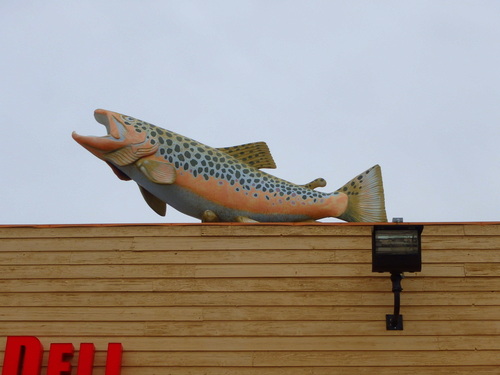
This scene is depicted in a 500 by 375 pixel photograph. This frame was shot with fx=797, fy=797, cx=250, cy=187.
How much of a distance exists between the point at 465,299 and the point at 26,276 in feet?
12.6

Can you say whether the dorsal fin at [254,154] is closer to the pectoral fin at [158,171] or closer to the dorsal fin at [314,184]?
the dorsal fin at [314,184]

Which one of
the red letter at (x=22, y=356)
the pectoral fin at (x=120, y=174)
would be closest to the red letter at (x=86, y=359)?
the red letter at (x=22, y=356)

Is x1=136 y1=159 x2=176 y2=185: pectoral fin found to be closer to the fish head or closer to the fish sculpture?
the fish sculpture

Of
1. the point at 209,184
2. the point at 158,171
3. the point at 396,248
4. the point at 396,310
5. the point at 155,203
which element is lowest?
the point at 396,310

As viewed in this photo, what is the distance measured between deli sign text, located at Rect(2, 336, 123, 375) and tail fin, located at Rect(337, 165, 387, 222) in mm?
2958

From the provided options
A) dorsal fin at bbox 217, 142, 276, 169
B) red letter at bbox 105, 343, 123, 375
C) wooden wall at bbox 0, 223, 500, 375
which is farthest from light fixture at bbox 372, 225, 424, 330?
dorsal fin at bbox 217, 142, 276, 169

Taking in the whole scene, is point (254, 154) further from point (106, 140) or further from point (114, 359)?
point (114, 359)

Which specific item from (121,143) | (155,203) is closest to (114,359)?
(155,203)

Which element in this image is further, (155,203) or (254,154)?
(254,154)

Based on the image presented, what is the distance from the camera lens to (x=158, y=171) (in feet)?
26.7

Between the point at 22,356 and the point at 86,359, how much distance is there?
55cm

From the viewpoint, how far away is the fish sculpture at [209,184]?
26.5 ft

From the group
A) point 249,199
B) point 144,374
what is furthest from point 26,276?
point 249,199

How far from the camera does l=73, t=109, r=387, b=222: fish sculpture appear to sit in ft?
26.5
